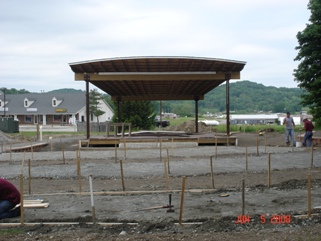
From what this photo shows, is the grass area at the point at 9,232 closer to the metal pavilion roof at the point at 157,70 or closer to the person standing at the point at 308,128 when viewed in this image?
the metal pavilion roof at the point at 157,70

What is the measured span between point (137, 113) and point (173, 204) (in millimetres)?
30637

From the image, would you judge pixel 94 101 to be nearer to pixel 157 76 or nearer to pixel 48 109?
pixel 48 109

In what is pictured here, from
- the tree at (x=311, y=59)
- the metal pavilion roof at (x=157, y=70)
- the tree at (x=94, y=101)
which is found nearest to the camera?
the metal pavilion roof at (x=157, y=70)

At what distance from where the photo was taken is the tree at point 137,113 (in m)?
37.0

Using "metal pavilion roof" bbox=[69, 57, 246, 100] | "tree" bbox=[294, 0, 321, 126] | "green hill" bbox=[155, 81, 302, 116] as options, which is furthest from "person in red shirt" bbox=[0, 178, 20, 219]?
"green hill" bbox=[155, 81, 302, 116]

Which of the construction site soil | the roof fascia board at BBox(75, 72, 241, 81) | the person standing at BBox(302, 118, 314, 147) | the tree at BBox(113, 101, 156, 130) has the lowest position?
the construction site soil

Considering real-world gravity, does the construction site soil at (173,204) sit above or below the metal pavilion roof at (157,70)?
below

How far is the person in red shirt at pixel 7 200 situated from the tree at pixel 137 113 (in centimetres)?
3002

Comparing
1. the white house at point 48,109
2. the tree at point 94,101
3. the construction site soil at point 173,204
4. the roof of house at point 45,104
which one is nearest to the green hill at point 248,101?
the roof of house at point 45,104

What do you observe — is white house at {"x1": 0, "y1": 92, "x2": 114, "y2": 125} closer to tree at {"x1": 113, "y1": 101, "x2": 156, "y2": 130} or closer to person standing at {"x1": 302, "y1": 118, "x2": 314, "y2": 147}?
tree at {"x1": 113, "y1": 101, "x2": 156, "y2": 130}

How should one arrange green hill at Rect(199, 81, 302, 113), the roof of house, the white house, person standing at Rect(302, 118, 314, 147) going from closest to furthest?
person standing at Rect(302, 118, 314, 147) → the white house → the roof of house → green hill at Rect(199, 81, 302, 113)

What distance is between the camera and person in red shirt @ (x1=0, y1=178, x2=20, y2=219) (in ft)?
21.5
